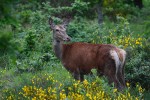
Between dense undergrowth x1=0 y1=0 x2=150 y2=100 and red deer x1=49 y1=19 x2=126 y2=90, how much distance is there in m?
0.34

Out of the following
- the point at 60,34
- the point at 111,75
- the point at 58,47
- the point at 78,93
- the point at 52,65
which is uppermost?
the point at 60,34

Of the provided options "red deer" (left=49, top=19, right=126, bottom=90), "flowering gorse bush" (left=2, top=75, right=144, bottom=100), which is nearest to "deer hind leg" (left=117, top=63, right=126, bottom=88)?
"red deer" (left=49, top=19, right=126, bottom=90)

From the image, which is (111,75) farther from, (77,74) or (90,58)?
(77,74)

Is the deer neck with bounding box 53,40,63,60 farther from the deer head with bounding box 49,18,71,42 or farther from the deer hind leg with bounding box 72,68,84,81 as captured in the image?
the deer hind leg with bounding box 72,68,84,81

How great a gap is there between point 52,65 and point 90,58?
315 centimetres

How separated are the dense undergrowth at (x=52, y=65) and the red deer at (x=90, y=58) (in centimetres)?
34

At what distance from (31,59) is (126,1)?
1208cm

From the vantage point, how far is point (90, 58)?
11.9 metres

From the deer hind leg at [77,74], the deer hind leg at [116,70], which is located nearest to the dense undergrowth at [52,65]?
the deer hind leg at [77,74]

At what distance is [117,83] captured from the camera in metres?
11.4

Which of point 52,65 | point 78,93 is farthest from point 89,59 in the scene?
point 52,65

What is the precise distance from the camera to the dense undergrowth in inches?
356

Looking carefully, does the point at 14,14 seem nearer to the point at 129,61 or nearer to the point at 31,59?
the point at 129,61

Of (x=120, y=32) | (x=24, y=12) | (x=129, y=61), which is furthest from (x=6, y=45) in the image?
(x=24, y=12)
